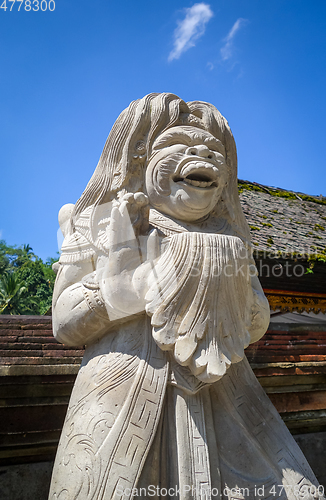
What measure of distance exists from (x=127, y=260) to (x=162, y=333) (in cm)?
43

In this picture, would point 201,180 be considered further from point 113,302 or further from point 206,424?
point 206,424

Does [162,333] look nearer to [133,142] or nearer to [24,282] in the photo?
[133,142]

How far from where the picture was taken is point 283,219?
23.1 feet

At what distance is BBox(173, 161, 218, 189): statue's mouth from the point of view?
2.12 meters

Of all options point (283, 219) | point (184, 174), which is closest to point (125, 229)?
point (184, 174)

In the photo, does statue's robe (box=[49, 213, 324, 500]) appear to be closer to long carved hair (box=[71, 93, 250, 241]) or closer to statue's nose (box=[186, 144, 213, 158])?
long carved hair (box=[71, 93, 250, 241])

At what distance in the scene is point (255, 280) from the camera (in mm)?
2238

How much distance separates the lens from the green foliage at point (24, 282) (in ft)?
74.5

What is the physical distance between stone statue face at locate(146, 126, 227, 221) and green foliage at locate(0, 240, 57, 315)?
18052 millimetres

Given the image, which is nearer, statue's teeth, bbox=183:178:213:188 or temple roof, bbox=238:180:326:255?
statue's teeth, bbox=183:178:213:188

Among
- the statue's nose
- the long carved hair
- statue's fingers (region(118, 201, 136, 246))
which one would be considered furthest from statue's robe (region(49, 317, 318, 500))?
the statue's nose

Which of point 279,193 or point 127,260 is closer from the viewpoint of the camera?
point 127,260

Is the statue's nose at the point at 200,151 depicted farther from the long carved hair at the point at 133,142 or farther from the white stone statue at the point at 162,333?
the long carved hair at the point at 133,142

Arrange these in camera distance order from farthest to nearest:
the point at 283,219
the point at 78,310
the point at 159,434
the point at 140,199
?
the point at 283,219, the point at 140,199, the point at 78,310, the point at 159,434
